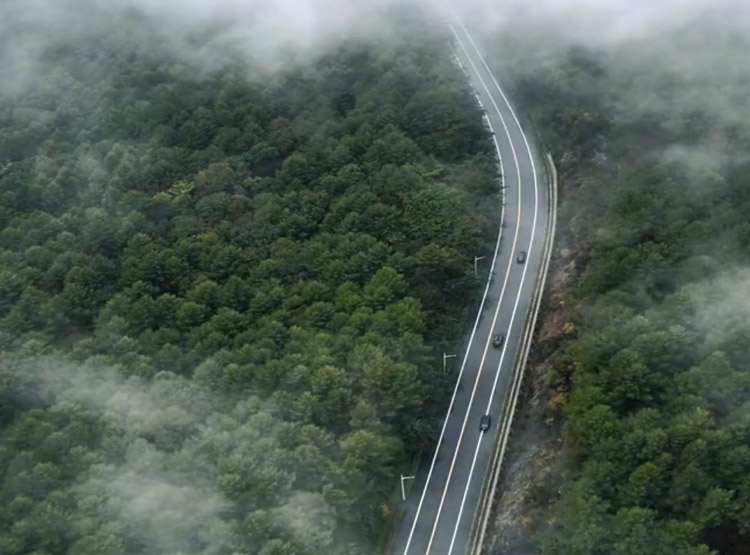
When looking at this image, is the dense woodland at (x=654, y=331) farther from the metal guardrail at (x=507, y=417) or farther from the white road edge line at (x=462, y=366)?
the white road edge line at (x=462, y=366)

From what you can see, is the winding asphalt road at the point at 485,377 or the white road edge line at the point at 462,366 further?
the white road edge line at the point at 462,366

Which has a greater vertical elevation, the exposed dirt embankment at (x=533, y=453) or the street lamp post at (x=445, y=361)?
the street lamp post at (x=445, y=361)

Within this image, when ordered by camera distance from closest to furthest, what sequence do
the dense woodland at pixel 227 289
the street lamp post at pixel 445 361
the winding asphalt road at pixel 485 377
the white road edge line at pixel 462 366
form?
the dense woodland at pixel 227 289, the winding asphalt road at pixel 485 377, the white road edge line at pixel 462 366, the street lamp post at pixel 445 361

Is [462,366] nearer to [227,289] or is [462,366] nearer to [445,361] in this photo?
[445,361]

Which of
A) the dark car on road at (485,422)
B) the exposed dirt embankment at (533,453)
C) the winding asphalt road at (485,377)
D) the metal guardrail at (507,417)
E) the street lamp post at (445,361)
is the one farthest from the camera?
the street lamp post at (445,361)

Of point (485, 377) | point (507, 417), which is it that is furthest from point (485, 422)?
point (485, 377)

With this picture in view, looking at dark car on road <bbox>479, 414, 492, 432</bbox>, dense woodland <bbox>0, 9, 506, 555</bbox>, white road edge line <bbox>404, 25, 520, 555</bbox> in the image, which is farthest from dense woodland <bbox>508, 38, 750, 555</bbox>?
white road edge line <bbox>404, 25, 520, 555</bbox>

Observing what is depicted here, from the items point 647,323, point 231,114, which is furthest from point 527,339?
point 231,114

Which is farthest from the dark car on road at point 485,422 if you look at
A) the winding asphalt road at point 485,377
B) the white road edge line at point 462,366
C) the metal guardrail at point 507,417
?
the white road edge line at point 462,366
